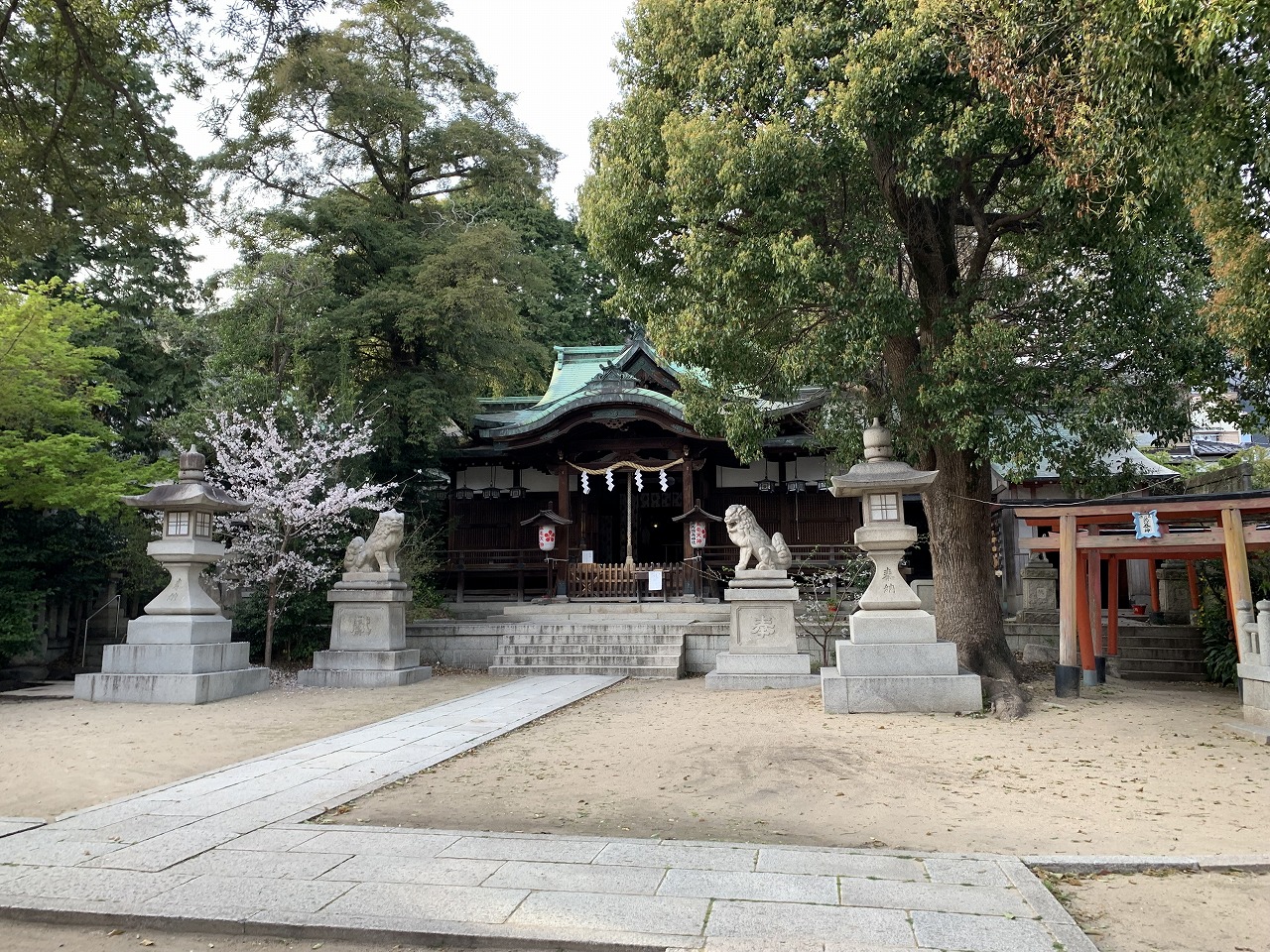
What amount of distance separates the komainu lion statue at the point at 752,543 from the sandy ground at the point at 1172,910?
8362 mm

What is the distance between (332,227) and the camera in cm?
1686

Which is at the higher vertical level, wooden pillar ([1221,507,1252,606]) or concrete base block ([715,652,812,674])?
wooden pillar ([1221,507,1252,606])

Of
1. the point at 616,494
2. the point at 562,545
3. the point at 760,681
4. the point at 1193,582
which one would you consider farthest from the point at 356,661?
the point at 1193,582

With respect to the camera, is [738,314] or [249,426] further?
[249,426]

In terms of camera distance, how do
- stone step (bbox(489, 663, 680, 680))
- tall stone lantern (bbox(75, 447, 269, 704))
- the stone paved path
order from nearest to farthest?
1. the stone paved path
2. tall stone lantern (bbox(75, 447, 269, 704))
3. stone step (bbox(489, 663, 680, 680))

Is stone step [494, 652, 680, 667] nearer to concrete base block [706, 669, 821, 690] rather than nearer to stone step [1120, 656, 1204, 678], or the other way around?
concrete base block [706, 669, 821, 690]

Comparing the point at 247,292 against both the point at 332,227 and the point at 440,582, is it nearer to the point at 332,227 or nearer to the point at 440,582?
the point at 332,227

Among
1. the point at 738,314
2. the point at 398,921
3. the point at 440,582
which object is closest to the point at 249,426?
the point at 440,582

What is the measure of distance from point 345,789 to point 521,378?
23.1 meters

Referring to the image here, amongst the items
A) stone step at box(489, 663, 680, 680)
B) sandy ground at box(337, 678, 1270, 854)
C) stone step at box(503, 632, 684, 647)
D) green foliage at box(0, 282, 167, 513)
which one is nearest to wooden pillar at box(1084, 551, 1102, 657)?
sandy ground at box(337, 678, 1270, 854)

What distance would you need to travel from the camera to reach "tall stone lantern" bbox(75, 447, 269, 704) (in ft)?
35.4

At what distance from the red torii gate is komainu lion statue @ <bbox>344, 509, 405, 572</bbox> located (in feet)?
29.8

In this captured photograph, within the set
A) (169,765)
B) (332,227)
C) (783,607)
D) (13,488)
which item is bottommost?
(169,765)

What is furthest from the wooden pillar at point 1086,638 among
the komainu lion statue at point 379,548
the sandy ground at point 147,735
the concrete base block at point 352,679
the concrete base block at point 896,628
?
the komainu lion statue at point 379,548
